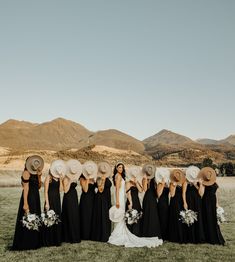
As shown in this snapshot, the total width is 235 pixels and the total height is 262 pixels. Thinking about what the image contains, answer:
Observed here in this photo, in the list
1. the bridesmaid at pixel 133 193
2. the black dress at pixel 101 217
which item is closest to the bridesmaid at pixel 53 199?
the black dress at pixel 101 217

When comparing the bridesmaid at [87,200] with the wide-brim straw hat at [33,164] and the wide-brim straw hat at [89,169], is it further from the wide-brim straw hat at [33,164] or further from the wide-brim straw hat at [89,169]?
the wide-brim straw hat at [33,164]

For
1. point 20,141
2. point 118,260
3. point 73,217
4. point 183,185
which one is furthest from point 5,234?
point 20,141

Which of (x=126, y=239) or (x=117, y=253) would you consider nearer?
(x=117, y=253)

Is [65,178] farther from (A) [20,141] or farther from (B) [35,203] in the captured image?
(A) [20,141]

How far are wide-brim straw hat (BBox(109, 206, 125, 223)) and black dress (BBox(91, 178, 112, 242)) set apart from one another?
202 millimetres

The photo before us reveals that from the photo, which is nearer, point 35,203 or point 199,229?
point 35,203

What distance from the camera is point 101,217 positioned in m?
10.4

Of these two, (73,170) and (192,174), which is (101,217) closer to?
(73,170)

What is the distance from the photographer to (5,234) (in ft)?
38.2

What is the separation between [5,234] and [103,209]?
10.6ft

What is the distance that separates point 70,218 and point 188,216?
293cm

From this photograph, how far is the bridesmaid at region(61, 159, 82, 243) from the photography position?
398 inches

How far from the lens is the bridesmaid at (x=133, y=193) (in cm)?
1038

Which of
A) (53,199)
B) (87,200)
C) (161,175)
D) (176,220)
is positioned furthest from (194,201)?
(53,199)
